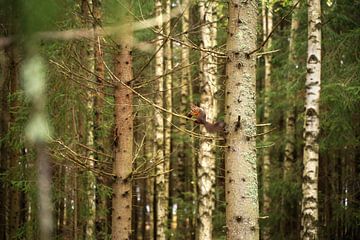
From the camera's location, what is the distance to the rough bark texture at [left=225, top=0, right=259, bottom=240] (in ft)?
10.2

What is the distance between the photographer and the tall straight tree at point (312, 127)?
→ 278 inches

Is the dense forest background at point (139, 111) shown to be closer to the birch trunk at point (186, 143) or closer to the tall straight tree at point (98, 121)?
the tall straight tree at point (98, 121)

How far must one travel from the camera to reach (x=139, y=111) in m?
5.75

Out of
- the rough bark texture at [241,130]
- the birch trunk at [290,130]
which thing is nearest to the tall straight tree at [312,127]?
the birch trunk at [290,130]

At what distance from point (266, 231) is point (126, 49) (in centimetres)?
712

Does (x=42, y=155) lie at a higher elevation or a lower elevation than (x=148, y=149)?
lower

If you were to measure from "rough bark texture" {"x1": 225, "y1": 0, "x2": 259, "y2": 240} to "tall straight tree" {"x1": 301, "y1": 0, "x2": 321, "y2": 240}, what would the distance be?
165 inches

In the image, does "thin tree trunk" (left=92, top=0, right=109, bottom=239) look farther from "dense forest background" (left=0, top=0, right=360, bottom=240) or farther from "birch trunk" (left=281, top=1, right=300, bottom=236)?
"birch trunk" (left=281, top=1, right=300, bottom=236)

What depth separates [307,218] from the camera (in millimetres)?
7098


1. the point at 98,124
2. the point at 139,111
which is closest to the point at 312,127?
the point at 139,111

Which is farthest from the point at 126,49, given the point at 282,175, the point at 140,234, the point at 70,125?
the point at 140,234

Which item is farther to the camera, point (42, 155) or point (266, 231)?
point (266, 231)

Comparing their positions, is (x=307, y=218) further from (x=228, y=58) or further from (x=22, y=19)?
(x=22, y=19)

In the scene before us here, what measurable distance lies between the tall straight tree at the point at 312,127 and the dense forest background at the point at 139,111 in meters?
0.03
